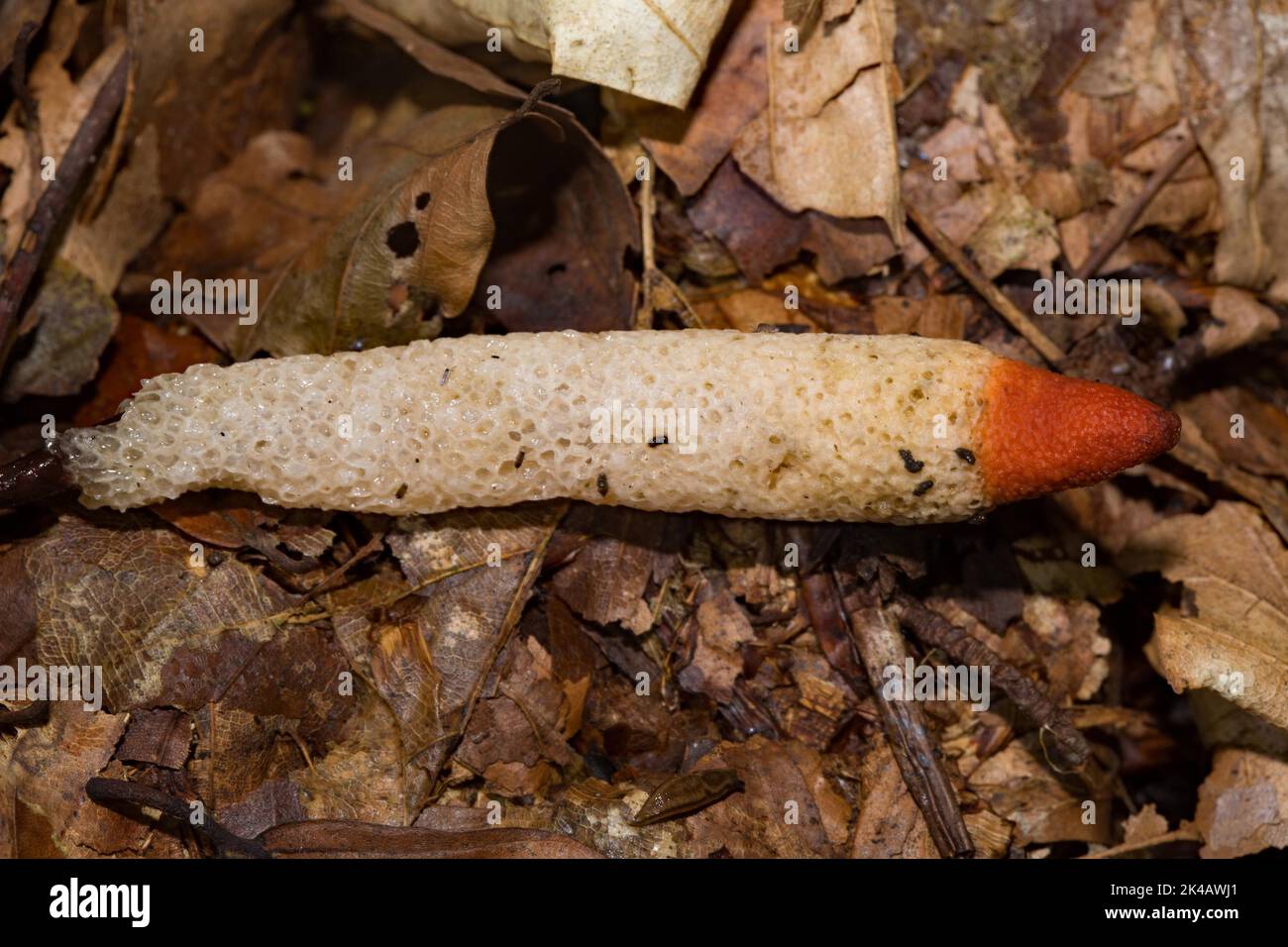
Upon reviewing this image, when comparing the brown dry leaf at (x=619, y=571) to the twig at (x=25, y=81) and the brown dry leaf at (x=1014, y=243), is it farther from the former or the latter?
the twig at (x=25, y=81)

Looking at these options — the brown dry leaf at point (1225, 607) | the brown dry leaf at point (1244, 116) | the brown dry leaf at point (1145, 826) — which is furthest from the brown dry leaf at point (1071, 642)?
the brown dry leaf at point (1244, 116)

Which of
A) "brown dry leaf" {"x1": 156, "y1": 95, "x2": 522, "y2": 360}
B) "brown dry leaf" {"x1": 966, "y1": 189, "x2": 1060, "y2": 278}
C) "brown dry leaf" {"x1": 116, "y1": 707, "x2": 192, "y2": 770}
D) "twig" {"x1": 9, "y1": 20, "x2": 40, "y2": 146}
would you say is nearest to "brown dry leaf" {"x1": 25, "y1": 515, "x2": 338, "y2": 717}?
"brown dry leaf" {"x1": 116, "y1": 707, "x2": 192, "y2": 770}

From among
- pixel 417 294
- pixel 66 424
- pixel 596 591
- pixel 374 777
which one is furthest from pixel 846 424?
pixel 66 424

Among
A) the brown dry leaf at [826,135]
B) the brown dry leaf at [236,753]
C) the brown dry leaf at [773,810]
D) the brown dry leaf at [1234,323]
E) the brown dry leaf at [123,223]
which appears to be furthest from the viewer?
the brown dry leaf at [1234,323]

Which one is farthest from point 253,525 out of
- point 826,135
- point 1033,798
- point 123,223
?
point 1033,798

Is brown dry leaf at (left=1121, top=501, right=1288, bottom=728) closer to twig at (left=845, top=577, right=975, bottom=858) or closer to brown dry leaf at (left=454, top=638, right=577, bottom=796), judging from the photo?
twig at (left=845, top=577, right=975, bottom=858)

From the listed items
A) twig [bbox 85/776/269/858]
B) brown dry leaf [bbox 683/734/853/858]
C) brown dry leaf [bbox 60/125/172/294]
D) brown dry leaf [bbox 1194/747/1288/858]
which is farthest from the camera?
brown dry leaf [bbox 60/125/172/294]
